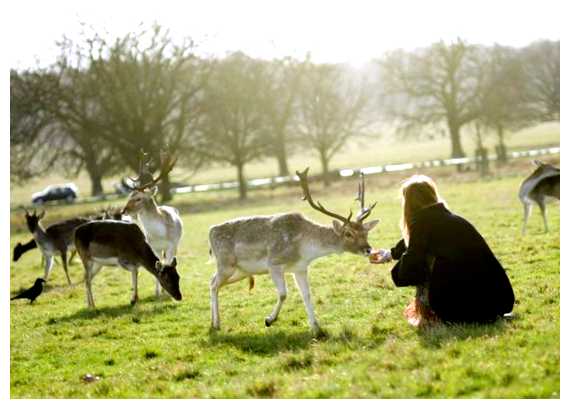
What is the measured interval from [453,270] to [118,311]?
6.01m

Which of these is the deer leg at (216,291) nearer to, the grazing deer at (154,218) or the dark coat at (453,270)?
the dark coat at (453,270)

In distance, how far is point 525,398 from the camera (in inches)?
254

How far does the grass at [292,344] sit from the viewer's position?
23.4ft

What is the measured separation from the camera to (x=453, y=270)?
8.79 meters

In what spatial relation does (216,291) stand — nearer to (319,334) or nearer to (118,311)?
(319,334)

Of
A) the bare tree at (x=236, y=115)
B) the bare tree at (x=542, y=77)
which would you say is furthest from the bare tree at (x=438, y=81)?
Answer: the bare tree at (x=236, y=115)

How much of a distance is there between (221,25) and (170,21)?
297cm

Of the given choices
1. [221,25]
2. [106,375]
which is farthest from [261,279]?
[221,25]

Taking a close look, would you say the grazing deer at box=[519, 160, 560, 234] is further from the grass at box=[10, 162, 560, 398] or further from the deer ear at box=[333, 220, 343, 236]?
the deer ear at box=[333, 220, 343, 236]

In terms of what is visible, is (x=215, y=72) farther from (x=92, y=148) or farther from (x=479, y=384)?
(x=479, y=384)

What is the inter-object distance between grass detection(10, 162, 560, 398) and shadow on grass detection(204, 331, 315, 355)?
2cm

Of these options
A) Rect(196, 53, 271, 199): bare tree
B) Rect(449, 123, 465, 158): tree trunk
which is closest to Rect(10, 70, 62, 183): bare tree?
Rect(196, 53, 271, 199): bare tree

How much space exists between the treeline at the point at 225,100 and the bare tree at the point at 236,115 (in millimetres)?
66

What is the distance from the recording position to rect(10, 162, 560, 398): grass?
7129mm
